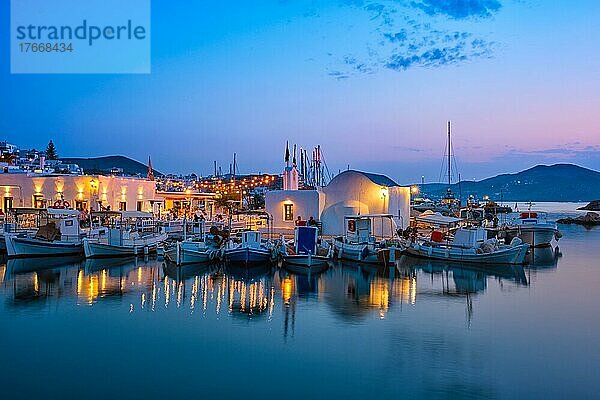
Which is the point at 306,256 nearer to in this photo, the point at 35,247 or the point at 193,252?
the point at 193,252

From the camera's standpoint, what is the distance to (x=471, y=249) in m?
25.0

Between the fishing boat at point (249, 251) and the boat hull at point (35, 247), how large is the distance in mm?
8307

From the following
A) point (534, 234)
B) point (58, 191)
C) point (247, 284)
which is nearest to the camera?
point (247, 284)

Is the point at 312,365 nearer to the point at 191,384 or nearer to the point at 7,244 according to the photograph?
the point at 191,384

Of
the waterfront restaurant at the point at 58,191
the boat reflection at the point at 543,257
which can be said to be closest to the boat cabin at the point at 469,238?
the boat reflection at the point at 543,257

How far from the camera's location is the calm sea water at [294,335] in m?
9.70

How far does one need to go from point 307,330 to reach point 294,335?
21.1 inches

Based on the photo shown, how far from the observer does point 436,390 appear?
9383 millimetres

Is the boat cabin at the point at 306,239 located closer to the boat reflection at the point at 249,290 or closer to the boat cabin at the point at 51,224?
the boat reflection at the point at 249,290

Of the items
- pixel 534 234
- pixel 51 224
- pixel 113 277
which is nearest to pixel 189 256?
pixel 113 277

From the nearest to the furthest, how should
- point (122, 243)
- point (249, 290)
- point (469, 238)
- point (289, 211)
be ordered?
point (249, 290) < point (469, 238) < point (122, 243) < point (289, 211)

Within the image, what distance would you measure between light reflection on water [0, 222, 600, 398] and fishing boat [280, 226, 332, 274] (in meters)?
0.68

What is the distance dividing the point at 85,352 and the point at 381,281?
38.5 ft

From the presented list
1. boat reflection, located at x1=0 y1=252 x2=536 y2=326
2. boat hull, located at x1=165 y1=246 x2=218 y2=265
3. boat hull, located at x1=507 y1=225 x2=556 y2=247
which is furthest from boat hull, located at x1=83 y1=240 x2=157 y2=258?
boat hull, located at x1=507 y1=225 x2=556 y2=247
